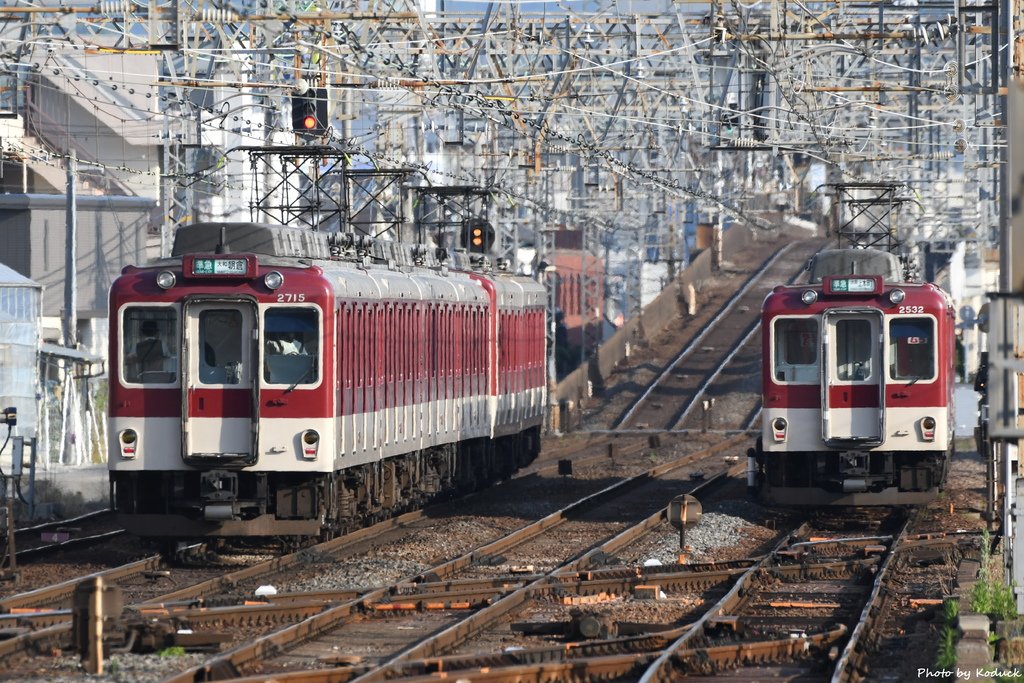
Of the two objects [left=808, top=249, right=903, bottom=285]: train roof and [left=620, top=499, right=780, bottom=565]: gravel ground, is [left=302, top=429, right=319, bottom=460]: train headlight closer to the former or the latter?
[left=620, top=499, right=780, bottom=565]: gravel ground

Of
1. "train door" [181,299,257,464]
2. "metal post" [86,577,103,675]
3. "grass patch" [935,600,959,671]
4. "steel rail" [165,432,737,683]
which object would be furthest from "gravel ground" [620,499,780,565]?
"metal post" [86,577,103,675]

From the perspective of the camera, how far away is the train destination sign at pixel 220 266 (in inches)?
626

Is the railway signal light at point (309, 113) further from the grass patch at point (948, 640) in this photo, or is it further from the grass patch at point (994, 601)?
the grass patch at point (948, 640)

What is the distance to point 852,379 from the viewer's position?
19.1m

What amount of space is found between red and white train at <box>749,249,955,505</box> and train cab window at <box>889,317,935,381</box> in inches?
0.4

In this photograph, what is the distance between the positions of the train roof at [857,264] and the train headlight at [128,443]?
7.99 meters

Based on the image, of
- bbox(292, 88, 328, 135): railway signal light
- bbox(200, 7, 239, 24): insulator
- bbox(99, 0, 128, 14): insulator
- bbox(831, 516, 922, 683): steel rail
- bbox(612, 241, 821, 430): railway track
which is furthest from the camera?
bbox(612, 241, 821, 430): railway track

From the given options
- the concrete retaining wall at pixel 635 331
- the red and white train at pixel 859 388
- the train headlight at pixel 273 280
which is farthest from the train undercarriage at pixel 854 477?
the concrete retaining wall at pixel 635 331

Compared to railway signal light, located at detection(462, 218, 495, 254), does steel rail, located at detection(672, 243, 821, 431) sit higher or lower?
lower

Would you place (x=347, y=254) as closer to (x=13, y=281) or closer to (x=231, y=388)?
(x=231, y=388)

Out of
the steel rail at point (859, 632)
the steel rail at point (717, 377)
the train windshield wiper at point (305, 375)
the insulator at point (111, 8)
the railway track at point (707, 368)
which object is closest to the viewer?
the steel rail at point (859, 632)

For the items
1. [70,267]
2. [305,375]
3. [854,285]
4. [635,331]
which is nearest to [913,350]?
[854,285]

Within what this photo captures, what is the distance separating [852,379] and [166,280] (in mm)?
7139

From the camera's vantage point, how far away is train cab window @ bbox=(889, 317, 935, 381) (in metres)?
19.1
